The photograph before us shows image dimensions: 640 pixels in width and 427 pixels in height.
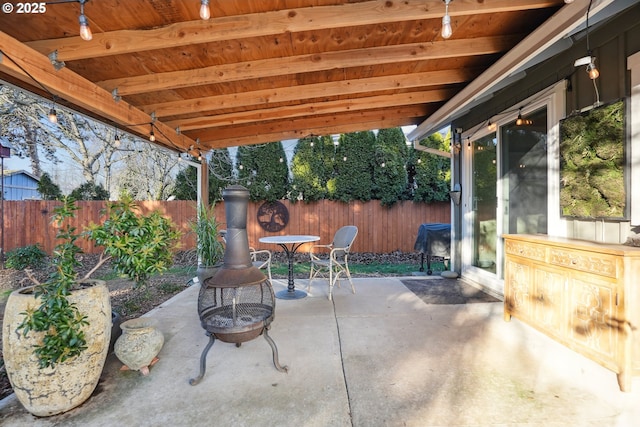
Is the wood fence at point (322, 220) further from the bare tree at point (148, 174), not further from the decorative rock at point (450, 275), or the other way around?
the bare tree at point (148, 174)

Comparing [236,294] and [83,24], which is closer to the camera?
[83,24]

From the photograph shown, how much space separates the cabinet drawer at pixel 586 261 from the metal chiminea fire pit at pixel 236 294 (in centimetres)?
214

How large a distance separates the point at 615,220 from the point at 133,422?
344 cm

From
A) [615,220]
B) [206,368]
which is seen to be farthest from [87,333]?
[615,220]

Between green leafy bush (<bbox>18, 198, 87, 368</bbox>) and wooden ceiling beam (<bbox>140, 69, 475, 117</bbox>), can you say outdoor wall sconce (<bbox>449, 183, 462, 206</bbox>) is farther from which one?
green leafy bush (<bbox>18, 198, 87, 368</bbox>)

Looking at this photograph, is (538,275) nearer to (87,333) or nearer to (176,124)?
(87,333)

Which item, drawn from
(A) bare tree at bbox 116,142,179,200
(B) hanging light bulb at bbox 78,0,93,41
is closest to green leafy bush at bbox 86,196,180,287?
(B) hanging light bulb at bbox 78,0,93,41

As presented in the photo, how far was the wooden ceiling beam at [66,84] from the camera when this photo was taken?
7.17 feet

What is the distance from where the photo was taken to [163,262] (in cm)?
236

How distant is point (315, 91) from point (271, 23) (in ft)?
4.45

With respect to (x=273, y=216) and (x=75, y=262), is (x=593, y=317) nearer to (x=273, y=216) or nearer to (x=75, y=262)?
(x=75, y=262)

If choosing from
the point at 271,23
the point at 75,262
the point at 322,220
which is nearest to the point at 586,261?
the point at 271,23

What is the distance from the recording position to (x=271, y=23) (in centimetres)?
224

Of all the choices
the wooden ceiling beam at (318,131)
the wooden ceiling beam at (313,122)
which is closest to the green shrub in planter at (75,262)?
the wooden ceiling beam at (313,122)
